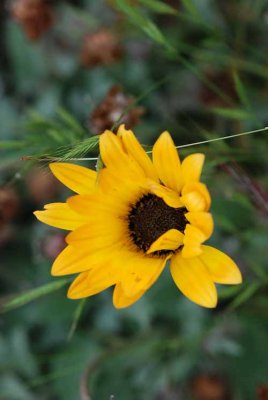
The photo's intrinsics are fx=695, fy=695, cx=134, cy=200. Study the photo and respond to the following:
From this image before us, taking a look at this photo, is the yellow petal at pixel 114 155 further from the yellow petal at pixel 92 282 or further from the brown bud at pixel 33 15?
the brown bud at pixel 33 15

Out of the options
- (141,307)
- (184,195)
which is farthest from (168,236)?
(141,307)

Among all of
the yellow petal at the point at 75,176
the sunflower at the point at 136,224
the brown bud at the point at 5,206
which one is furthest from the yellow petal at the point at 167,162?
the brown bud at the point at 5,206

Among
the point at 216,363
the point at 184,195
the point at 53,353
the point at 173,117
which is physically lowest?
the point at 216,363

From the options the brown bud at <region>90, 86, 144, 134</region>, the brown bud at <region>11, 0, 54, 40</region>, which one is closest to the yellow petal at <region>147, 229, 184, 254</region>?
the brown bud at <region>90, 86, 144, 134</region>

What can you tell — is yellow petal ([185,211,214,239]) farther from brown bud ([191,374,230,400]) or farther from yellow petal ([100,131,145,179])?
brown bud ([191,374,230,400])

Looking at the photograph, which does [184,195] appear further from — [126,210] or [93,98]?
[93,98]

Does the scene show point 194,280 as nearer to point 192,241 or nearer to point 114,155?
point 192,241
